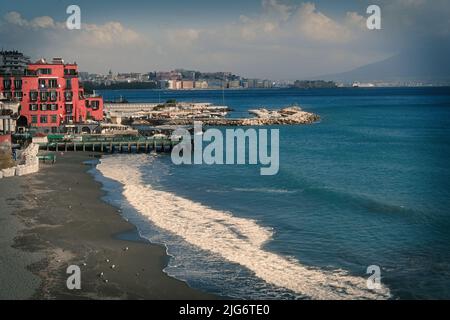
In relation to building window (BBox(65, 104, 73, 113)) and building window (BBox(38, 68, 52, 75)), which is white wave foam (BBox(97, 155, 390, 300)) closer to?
building window (BBox(65, 104, 73, 113))


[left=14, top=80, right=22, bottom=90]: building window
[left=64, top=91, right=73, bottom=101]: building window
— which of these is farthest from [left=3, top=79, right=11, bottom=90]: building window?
[left=64, top=91, right=73, bottom=101]: building window

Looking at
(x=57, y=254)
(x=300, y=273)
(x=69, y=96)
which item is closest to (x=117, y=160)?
(x=69, y=96)

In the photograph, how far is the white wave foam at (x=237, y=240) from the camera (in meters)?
21.1

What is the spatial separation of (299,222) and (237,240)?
16.5ft

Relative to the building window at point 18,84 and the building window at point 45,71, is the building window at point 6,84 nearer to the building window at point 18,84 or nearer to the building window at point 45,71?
the building window at point 18,84

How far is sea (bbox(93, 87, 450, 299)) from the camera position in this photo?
71.6 ft

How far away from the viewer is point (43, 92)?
67.2m

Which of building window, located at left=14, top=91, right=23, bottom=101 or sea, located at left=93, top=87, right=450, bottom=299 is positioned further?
building window, located at left=14, top=91, right=23, bottom=101

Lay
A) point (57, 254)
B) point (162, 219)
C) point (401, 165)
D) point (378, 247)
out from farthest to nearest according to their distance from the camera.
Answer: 1. point (401, 165)
2. point (162, 219)
3. point (378, 247)
4. point (57, 254)

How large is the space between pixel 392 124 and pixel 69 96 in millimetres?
59393

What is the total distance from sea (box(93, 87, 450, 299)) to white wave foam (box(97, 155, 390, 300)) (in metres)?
0.05

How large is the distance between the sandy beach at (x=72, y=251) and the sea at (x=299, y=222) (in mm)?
1090

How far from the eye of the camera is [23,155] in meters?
48.3

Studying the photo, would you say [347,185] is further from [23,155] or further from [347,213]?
[23,155]
